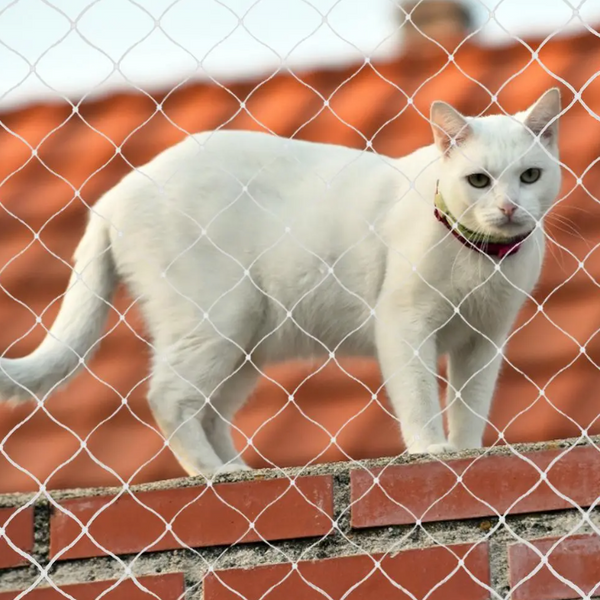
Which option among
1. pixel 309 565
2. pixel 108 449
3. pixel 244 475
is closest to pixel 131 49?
pixel 244 475

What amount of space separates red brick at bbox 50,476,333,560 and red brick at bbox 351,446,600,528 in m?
0.05

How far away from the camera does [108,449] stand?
77.6 inches

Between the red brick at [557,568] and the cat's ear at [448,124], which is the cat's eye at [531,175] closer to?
the cat's ear at [448,124]

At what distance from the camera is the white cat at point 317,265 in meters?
1.72

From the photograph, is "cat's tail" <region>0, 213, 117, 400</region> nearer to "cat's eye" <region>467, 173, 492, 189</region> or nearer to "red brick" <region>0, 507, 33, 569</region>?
"red brick" <region>0, 507, 33, 569</region>

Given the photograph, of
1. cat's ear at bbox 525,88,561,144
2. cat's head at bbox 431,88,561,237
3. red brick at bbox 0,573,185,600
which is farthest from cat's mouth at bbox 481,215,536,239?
red brick at bbox 0,573,185,600

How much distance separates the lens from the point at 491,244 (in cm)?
173

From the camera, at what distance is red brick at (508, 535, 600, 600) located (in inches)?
45.2

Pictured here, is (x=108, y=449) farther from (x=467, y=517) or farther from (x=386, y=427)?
(x=467, y=517)

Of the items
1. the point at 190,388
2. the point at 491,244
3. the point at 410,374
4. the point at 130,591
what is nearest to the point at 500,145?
the point at 491,244

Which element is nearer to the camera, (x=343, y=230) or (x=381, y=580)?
(x=381, y=580)

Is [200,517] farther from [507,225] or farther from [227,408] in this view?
[227,408]

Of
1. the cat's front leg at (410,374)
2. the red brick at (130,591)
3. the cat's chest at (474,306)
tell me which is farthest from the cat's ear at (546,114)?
the red brick at (130,591)

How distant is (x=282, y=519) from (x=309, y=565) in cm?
6
